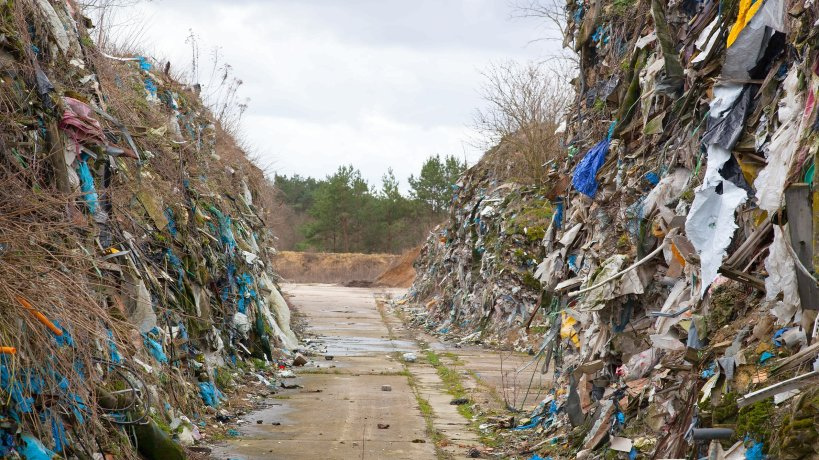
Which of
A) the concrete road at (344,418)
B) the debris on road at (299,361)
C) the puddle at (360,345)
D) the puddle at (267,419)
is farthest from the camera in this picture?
the puddle at (360,345)

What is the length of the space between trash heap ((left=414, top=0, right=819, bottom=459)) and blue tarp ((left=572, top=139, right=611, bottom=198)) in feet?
0.05

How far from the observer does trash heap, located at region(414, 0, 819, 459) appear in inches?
172

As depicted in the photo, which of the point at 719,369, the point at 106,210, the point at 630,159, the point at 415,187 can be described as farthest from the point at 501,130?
the point at 415,187

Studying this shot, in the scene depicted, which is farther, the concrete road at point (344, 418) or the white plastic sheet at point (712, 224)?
the concrete road at point (344, 418)

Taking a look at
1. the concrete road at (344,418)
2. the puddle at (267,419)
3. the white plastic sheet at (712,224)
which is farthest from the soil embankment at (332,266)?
the white plastic sheet at (712,224)

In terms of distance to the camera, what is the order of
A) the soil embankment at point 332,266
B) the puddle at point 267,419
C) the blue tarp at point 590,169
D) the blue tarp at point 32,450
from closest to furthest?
the blue tarp at point 32,450 < the puddle at point 267,419 < the blue tarp at point 590,169 < the soil embankment at point 332,266

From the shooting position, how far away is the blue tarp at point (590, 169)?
26.7ft

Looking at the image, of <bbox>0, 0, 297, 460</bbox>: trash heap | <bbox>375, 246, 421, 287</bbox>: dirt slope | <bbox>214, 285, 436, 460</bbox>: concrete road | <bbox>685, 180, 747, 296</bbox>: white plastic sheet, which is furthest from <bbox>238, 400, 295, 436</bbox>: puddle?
<bbox>375, 246, 421, 287</bbox>: dirt slope

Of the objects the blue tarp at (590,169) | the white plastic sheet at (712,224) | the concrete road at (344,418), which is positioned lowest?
the concrete road at (344,418)

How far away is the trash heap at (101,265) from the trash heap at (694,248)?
3323 mm

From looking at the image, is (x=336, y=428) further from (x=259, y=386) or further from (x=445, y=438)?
(x=259, y=386)

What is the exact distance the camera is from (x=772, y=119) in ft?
16.7

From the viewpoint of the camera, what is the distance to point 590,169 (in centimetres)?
820

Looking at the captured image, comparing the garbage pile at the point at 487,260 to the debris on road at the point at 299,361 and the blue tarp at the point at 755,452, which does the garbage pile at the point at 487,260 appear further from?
the blue tarp at the point at 755,452
